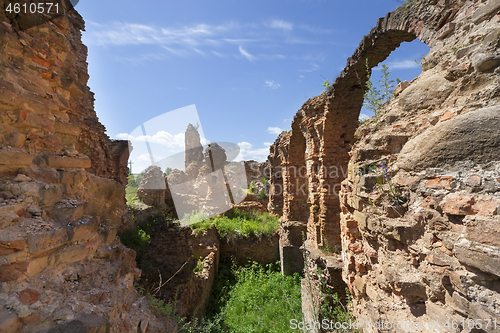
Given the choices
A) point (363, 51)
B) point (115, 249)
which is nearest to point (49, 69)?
point (115, 249)

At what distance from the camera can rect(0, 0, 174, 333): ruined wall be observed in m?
1.35

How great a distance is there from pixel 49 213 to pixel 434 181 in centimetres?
288

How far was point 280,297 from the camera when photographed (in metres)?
7.31

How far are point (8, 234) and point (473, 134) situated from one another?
9.96ft

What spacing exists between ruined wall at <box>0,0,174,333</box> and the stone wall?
2.30 metres

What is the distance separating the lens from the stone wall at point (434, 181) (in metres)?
1.57

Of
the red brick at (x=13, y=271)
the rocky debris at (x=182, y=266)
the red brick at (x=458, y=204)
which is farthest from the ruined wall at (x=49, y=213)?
the red brick at (x=458, y=204)

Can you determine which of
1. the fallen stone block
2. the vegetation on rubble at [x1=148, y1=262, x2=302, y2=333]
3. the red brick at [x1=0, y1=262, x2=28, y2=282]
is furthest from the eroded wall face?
the vegetation on rubble at [x1=148, y1=262, x2=302, y2=333]

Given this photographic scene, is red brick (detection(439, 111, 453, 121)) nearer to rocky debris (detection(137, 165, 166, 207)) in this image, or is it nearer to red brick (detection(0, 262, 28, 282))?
red brick (detection(0, 262, 28, 282))

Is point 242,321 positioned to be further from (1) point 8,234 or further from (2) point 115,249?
(1) point 8,234

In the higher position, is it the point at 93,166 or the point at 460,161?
the point at 93,166

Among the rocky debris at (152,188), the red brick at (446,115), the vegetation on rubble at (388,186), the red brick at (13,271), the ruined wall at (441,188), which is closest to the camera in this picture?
the red brick at (13,271)

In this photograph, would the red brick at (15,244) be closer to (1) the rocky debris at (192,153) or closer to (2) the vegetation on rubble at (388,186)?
(2) the vegetation on rubble at (388,186)

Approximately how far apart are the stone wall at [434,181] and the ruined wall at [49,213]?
7.53 ft
